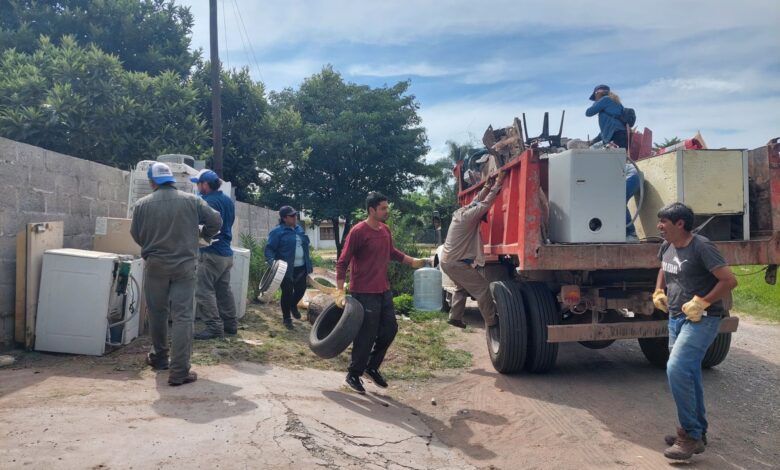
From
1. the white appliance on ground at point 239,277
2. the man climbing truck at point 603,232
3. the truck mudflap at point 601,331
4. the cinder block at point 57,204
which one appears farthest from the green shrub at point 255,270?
the truck mudflap at point 601,331

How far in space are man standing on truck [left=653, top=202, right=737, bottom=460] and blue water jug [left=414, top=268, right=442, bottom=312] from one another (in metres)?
7.80

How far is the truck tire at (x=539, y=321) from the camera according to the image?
610 centimetres

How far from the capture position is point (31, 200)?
5.95 m

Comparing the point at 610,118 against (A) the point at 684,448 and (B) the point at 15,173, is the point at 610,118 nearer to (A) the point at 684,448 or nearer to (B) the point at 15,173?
(A) the point at 684,448

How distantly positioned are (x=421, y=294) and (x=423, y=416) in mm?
6903

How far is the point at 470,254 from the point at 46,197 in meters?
4.78

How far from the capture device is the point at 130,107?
15.1m

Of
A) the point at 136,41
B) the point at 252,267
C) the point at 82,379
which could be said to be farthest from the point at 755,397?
the point at 136,41

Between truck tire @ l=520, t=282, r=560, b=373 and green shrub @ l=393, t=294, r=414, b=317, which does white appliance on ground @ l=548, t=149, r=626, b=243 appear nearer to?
truck tire @ l=520, t=282, r=560, b=373

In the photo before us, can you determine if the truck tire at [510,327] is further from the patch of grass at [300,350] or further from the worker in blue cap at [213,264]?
the worker in blue cap at [213,264]

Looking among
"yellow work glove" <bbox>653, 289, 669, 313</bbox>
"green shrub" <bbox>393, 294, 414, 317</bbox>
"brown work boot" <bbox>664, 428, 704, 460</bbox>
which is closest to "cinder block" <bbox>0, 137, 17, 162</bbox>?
"yellow work glove" <bbox>653, 289, 669, 313</bbox>

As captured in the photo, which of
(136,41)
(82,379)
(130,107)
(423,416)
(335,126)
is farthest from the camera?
(335,126)

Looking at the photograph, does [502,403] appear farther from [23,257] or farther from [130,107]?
[130,107]

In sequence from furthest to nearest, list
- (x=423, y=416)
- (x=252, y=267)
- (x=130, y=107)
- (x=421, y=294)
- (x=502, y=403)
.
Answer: (x=130, y=107) < (x=421, y=294) < (x=252, y=267) < (x=502, y=403) < (x=423, y=416)
